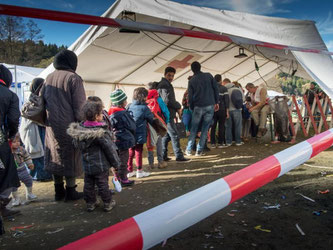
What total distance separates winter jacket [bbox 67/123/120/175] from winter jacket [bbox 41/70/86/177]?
28 centimetres

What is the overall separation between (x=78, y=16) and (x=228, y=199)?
220 cm

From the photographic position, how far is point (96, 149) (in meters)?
2.79

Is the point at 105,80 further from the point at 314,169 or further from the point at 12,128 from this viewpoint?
the point at 314,169

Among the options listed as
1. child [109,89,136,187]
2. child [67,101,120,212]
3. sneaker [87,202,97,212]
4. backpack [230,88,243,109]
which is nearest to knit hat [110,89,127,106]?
child [109,89,136,187]

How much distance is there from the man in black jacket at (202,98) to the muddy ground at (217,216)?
62.1 inches

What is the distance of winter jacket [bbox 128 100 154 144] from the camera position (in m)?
4.12

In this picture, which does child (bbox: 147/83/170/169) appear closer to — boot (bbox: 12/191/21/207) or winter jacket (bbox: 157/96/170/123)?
winter jacket (bbox: 157/96/170/123)

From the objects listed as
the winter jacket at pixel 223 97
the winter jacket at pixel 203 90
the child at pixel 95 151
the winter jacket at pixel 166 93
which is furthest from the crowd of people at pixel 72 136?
the winter jacket at pixel 223 97

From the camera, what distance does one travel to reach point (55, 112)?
9.84 feet

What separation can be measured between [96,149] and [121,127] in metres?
0.91

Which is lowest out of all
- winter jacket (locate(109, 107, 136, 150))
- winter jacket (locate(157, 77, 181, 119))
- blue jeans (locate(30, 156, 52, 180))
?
blue jeans (locate(30, 156, 52, 180))

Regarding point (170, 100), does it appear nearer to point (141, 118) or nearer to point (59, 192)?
point (141, 118)

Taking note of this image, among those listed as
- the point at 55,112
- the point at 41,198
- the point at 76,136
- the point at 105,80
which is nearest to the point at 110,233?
the point at 76,136

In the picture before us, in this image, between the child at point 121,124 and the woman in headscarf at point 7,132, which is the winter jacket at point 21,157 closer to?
the woman in headscarf at point 7,132
